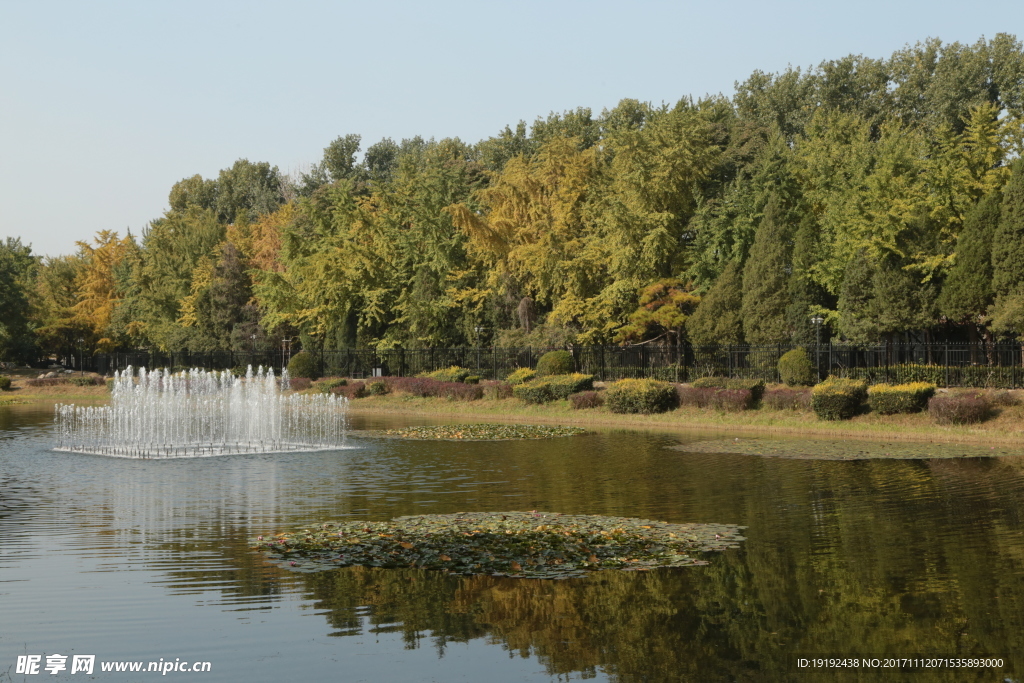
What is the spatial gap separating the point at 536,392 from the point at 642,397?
6.02 metres

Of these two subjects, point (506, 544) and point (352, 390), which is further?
point (352, 390)

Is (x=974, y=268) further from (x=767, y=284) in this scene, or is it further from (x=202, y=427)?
(x=202, y=427)

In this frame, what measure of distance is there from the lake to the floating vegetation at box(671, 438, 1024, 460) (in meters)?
4.99

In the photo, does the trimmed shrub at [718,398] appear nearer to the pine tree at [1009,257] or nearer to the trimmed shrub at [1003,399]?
the trimmed shrub at [1003,399]

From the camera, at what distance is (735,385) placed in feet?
128

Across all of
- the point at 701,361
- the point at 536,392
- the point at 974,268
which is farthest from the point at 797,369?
the point at 536,392

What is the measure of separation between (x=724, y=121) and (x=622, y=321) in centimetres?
1676

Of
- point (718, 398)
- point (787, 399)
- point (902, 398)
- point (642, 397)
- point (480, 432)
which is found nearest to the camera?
point (902, 398)

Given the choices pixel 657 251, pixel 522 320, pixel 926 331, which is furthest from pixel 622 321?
pixel 926 331

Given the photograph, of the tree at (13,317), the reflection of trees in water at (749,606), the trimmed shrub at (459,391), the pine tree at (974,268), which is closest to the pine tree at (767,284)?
the pine tree at (974,268)

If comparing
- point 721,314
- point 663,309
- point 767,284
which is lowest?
point 721,314

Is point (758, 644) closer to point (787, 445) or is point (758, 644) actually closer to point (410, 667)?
point (410, 667)

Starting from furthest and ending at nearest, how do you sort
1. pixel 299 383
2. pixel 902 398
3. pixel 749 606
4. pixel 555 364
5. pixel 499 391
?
pixel 299 383 < pixel 555 364 < pixel 499 391 < pixel 902 398 < pixel 749 606

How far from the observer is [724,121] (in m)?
59.8
